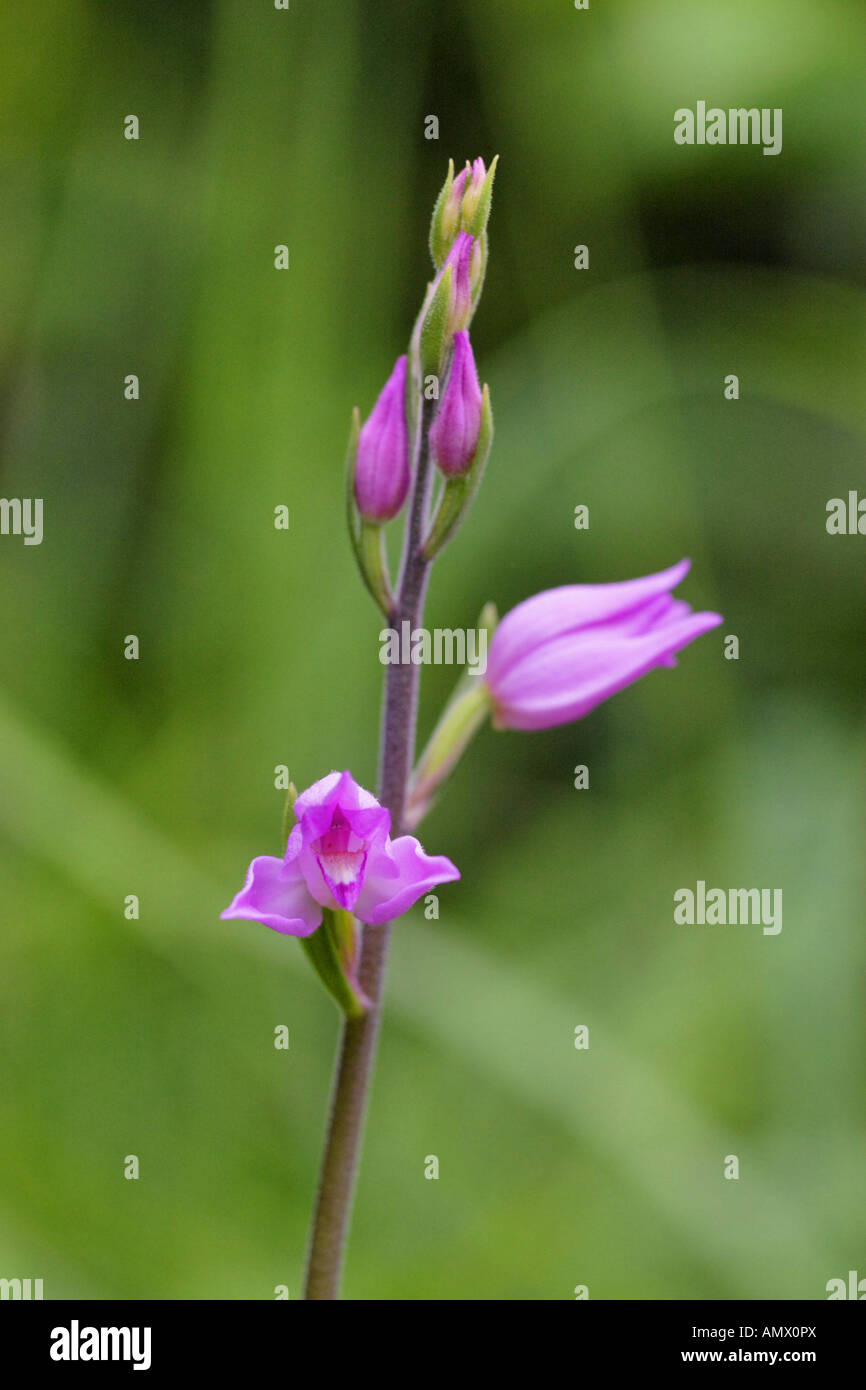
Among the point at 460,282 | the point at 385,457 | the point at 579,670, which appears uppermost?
the point at 460,282

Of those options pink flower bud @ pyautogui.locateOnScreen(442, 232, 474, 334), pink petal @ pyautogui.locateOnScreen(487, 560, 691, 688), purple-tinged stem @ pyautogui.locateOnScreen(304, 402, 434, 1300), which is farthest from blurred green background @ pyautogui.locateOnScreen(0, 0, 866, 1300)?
pink flower bud @ pyautogui.locateOnScreen(442, 232, 474, 334)

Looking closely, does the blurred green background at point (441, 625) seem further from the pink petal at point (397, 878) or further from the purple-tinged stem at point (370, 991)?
the pink petal at point (397, 878)

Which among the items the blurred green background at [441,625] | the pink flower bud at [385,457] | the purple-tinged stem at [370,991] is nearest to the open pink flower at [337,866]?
the purple-tinged stem at [370,991]

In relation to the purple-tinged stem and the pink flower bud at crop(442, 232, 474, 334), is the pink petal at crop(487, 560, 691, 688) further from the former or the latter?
the pink flower bud at crop(442, 232, 474, 334)

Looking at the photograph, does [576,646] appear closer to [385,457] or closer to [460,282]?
[385,457]

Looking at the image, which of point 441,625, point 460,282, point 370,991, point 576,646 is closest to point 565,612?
point 576,646
